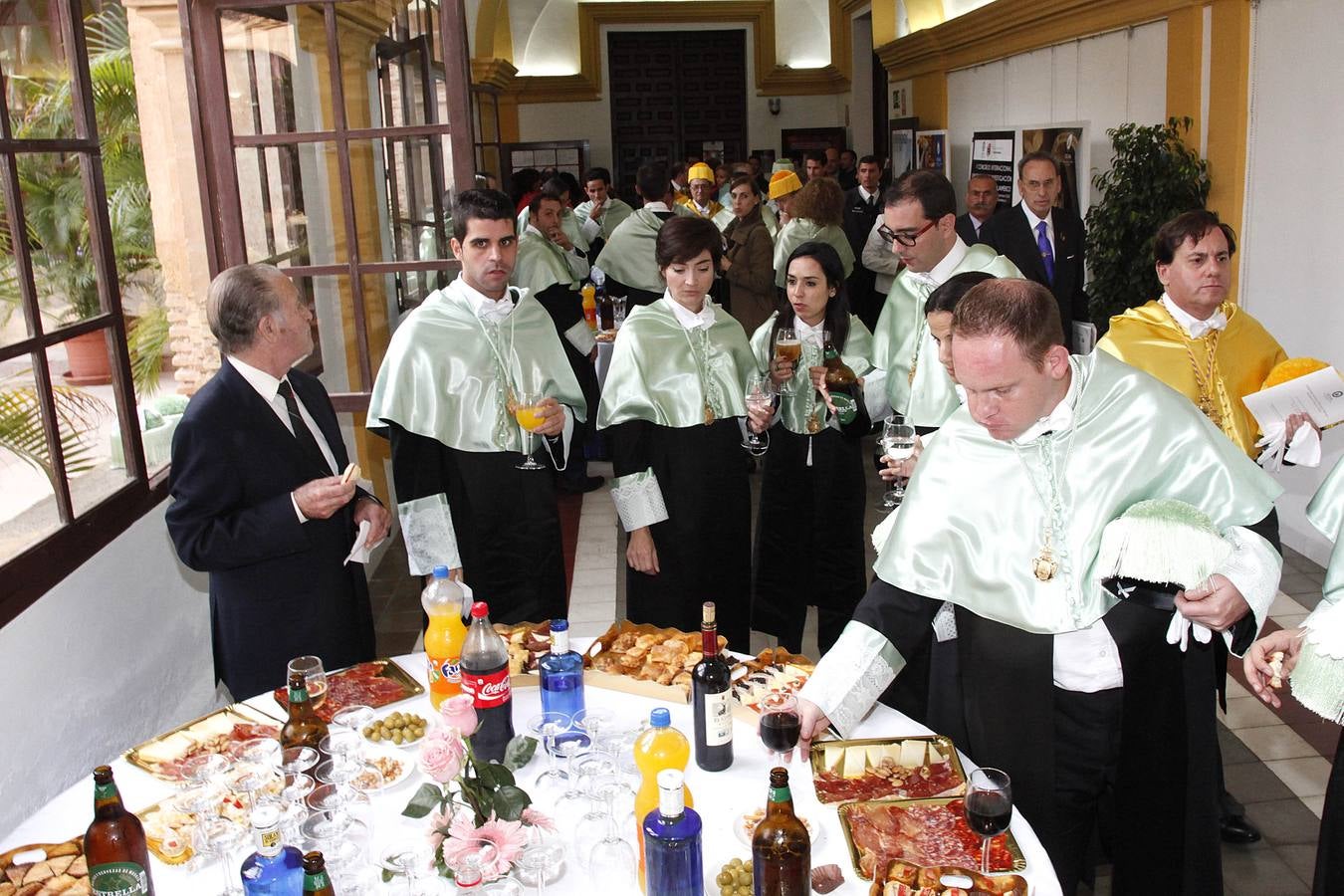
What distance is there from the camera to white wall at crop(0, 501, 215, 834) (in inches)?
117

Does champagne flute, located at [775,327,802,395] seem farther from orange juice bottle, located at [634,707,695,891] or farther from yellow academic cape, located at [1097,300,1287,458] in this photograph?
orange juice bottle, located at [634,707,695,891]

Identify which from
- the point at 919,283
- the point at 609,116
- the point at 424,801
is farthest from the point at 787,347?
the point at 609,116

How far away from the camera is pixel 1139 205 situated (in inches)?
247

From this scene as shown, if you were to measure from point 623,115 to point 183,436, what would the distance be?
1388 cm

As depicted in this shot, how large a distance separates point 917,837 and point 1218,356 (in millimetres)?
2204

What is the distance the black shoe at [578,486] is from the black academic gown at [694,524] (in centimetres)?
327

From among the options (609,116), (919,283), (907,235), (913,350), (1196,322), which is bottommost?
(913,350)

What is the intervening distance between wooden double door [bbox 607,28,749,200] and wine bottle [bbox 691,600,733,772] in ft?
45.6

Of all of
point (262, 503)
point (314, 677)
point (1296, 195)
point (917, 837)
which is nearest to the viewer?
point (917, 837)

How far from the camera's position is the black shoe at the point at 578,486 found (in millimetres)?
7289

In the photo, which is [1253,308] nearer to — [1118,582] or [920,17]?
[1118,582]

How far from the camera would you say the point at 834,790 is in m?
2.15

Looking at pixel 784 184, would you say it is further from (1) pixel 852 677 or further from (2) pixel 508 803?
(2) pixel 508 803

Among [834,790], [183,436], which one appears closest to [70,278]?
[183,436]
